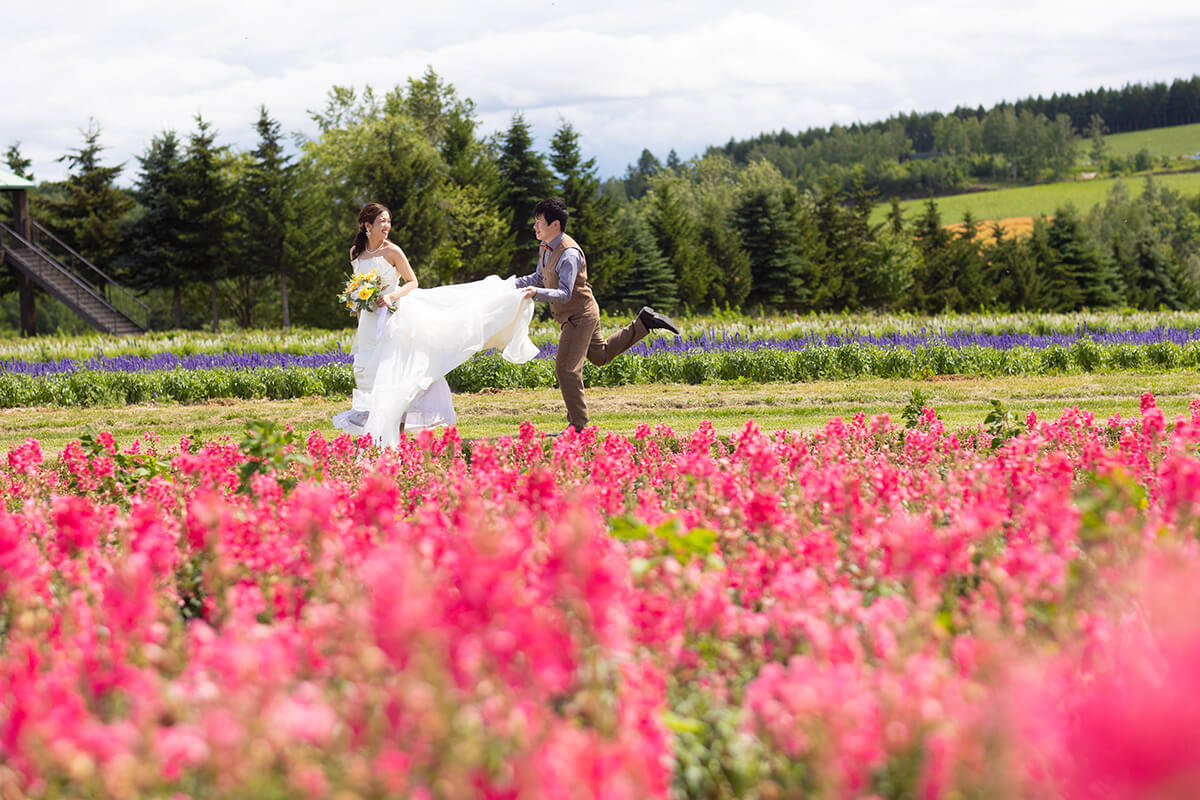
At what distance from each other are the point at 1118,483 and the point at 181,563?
3.39 m

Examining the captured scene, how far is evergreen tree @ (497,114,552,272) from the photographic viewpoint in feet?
149

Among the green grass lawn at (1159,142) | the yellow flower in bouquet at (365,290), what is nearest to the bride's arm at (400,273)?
the yellow flower in bouquet at (365,290)

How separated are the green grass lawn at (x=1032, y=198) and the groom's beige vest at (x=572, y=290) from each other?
8959 cm

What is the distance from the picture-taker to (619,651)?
233 cm

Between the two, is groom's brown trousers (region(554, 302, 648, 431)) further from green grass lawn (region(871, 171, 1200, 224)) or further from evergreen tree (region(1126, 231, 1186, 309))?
green grass lawn (region(871, 171, 1200, 224))

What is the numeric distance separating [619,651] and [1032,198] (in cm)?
11360

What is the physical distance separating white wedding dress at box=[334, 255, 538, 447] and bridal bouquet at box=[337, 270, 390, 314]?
3.3 inches

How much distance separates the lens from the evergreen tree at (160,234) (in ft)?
136

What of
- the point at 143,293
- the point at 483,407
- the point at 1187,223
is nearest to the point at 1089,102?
the point at 1187,223

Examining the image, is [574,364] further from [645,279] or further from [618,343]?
[645,279]

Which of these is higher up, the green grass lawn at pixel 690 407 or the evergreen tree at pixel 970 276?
the evergreen tree at pixel 970 276

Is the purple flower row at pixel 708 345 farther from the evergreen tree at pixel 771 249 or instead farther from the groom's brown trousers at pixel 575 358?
the evergreen tree at pixel 771 249

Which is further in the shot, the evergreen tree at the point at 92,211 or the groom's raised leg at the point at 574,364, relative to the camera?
the evergreen tree at the point at 92,211

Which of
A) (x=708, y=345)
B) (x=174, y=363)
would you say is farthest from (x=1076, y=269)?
(x=174, y=363)
